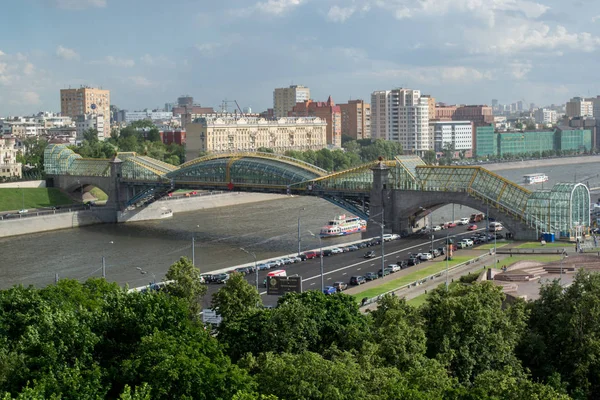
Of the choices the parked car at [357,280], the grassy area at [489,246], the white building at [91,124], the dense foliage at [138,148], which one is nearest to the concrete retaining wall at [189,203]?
the dense foliage at [138,148]

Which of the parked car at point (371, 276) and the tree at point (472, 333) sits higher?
the tree at point (472, 333)

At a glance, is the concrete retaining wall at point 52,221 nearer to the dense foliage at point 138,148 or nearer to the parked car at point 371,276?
the dense foliage at point 138,148

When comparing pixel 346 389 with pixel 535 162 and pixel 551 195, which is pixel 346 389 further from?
pixel 535 162

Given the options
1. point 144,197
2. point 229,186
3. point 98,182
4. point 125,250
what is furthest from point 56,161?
point 125,250

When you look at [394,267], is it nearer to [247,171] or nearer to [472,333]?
[472,333]

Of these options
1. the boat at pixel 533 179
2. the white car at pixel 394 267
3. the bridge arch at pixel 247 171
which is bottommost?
the white car at pixel 394 267

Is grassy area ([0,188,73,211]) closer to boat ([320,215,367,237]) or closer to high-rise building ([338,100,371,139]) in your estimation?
boat ([320,215,367,237])
